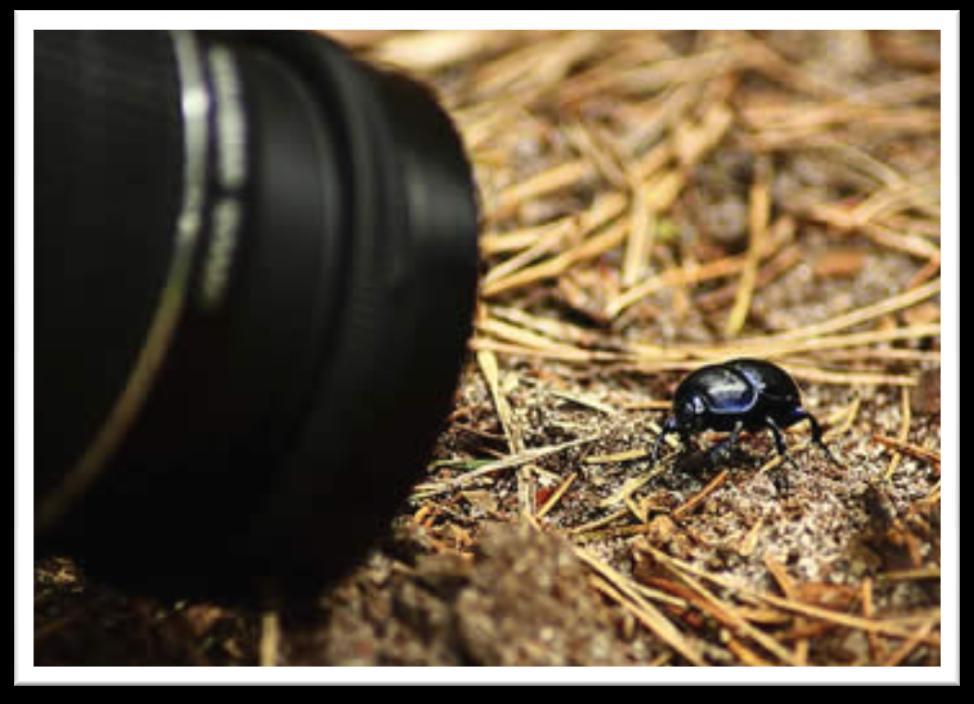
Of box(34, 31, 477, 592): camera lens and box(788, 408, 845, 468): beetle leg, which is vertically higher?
box(34, 31, 477, 592): camera lens

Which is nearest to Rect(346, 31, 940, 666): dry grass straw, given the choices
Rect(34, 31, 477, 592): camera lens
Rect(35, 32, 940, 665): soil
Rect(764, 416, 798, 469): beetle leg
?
Rect(35, 32, 940, 665): soil

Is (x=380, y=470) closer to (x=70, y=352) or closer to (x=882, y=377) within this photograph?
(x=70, y=352)

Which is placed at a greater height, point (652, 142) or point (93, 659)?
point (652, 142)

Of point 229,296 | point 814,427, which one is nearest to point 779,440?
point 814,427

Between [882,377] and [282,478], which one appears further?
[882,377]

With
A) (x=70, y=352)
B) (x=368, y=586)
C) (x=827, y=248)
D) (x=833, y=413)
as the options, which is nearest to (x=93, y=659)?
(x=368, y=586)

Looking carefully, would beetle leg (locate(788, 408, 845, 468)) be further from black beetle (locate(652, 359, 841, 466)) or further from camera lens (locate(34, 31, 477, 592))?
camera lens (locate(34, 31, 477, 592))

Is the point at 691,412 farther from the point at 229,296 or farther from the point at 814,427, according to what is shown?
the point at 229,296
